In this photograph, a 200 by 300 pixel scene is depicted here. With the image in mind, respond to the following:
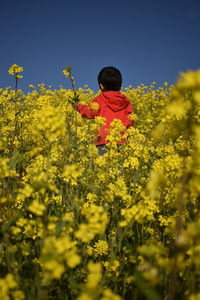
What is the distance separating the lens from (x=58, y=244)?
42.3 inches

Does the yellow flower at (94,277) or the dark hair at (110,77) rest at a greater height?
the dark hair at (110,77)

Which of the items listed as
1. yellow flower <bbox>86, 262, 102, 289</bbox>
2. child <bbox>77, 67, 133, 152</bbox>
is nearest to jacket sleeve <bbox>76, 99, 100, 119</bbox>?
child <bbox>77, 67, 133, 152</bbox>

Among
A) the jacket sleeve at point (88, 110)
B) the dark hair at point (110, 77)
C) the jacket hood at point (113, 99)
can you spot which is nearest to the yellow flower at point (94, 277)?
the jacket sleeve at point (88, 110)

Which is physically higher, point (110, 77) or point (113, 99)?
point (110, 77)

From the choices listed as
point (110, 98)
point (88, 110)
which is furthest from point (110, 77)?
point (88, 110)

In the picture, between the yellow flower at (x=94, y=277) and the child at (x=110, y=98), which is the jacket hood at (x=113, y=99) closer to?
the child at (x=110, y=98)

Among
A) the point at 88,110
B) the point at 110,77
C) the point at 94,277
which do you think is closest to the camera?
the point at 94,277

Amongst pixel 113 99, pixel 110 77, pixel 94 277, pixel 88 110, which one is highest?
pixel 110 77

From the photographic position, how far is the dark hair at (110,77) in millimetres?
4688

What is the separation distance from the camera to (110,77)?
468cm

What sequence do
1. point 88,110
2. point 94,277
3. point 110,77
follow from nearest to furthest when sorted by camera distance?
point 94,277 → point 88,110 → point 110,77

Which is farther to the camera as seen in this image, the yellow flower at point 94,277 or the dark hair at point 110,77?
the dark hair at point 110,77

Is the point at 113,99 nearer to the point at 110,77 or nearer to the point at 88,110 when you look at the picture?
the point at 110,77

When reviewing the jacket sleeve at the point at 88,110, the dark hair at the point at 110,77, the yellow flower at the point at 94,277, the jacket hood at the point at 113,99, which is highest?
the dark hair at the point at 110,77
